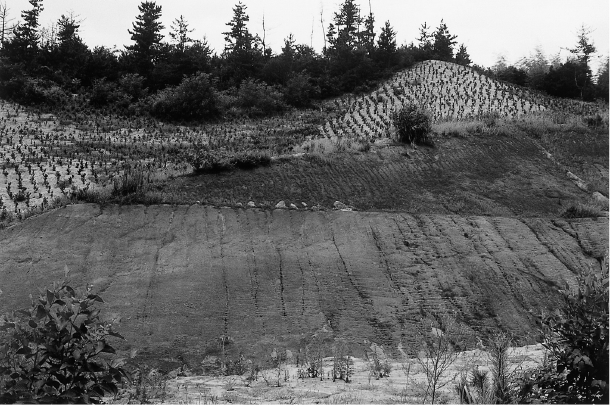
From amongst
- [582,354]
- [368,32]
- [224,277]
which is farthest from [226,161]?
[368,32]

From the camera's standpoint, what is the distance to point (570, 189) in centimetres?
1867

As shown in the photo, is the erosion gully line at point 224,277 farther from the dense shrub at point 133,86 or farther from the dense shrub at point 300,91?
the dense shrub at point 300,91

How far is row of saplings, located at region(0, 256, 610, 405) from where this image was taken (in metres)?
4.84

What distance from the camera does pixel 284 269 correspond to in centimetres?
1292

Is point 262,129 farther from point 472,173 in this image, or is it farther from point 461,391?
point 461,391

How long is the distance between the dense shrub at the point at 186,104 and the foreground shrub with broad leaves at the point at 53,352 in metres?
26.9

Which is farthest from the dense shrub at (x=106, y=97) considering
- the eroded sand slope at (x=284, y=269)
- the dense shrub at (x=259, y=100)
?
the eroded sand slope at (x=284, y=269)

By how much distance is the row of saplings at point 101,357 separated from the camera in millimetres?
4840

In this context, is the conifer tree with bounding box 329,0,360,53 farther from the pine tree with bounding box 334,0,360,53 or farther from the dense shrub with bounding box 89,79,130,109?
the dense shrub with bounding box 89,79,130,109

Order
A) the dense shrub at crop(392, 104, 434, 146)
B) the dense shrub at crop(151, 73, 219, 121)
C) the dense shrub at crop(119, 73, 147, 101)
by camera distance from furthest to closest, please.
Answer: the dense shrub at crop(119, 73, 147, 101) → the dense shrub at crop(151, 73, 219, 121) → the dense shrub at crop(392, 104, 434, 146)

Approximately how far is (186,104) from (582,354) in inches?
1095

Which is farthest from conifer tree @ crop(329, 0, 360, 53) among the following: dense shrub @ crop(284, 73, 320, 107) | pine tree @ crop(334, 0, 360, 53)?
dense shrub @ crop(284, 73, 320, 107)

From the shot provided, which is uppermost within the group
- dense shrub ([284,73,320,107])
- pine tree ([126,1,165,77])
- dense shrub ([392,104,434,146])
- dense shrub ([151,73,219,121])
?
pine tree ([126,1,165,77])

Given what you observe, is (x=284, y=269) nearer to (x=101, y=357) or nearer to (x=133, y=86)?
(x=101, y=357)
